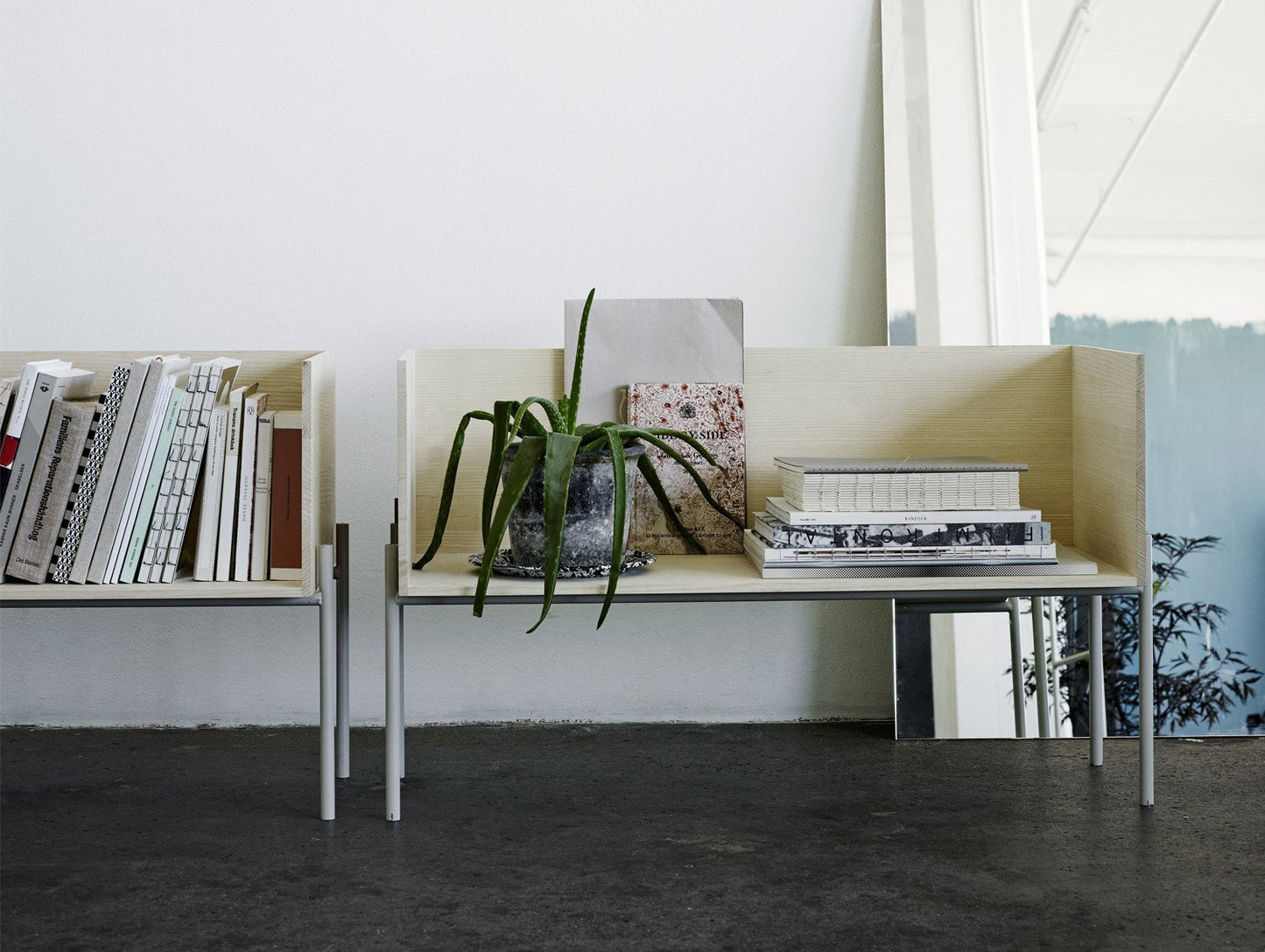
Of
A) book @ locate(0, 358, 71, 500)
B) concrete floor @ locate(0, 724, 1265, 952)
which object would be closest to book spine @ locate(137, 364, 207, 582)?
book @ locate(0, 358, 71, 500)

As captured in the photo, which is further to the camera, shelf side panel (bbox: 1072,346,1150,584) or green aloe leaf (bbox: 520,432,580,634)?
shelf side panel (bbox: 1072,346,1150,584)

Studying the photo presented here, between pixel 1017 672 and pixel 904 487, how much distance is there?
0.66 metres

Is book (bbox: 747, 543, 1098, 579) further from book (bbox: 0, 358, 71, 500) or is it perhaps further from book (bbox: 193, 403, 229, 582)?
book (bbox: 0, 358, 71, 500)

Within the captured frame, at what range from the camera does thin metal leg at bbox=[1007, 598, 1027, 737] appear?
243cm

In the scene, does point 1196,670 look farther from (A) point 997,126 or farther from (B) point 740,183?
(B) point 740,183

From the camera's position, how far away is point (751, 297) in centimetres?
254

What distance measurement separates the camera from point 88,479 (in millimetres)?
1969

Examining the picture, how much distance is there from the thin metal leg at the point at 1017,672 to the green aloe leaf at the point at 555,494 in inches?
40.5

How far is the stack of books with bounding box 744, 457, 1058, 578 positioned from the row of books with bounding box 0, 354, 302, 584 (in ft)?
2.66

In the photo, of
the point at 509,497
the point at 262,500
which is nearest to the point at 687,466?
the point at 509,497

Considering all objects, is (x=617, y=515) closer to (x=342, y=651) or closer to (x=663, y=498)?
(x=663, y=498)

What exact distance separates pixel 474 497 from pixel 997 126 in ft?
4.19

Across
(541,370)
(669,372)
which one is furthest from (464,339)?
(669,372)

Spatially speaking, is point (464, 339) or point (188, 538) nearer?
point (188, 538)
